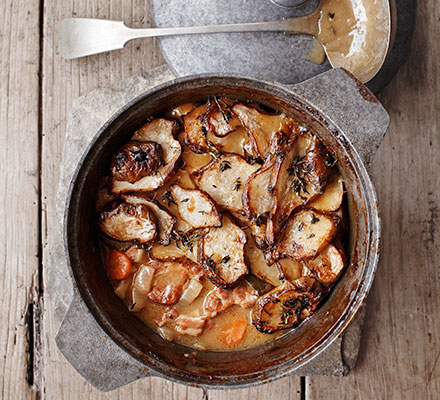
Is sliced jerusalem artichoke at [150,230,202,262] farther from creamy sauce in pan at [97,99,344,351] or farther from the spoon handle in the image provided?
the spoon handle

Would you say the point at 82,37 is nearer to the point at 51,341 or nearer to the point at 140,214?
the point at 140,214

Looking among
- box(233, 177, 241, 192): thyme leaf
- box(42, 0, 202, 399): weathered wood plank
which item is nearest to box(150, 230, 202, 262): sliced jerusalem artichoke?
box(233, 177, 241, 192): thyme leaf

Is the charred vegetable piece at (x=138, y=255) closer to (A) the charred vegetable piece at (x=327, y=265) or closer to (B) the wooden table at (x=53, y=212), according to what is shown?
(B) the wooden table at (x=53, y=212)

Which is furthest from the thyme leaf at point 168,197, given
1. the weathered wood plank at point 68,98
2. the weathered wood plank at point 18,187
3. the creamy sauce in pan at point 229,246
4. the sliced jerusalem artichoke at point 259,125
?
the weathered wood plank at point 18,187

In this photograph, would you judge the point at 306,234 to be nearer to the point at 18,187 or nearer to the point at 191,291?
the point at 191,291

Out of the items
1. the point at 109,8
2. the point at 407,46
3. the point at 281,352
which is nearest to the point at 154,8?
the point at 109,8

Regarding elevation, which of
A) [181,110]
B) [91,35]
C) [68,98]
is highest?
[91,35]

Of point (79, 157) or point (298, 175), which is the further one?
point (79, 157)

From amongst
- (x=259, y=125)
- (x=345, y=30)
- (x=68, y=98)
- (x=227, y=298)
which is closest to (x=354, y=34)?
(x=345, y=30)

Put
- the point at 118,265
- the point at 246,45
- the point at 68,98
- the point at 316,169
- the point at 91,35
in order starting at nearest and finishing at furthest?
the point at 316,169
the point at 118,265
the point at 246,45
the point at 91,35
the point at 68,98
